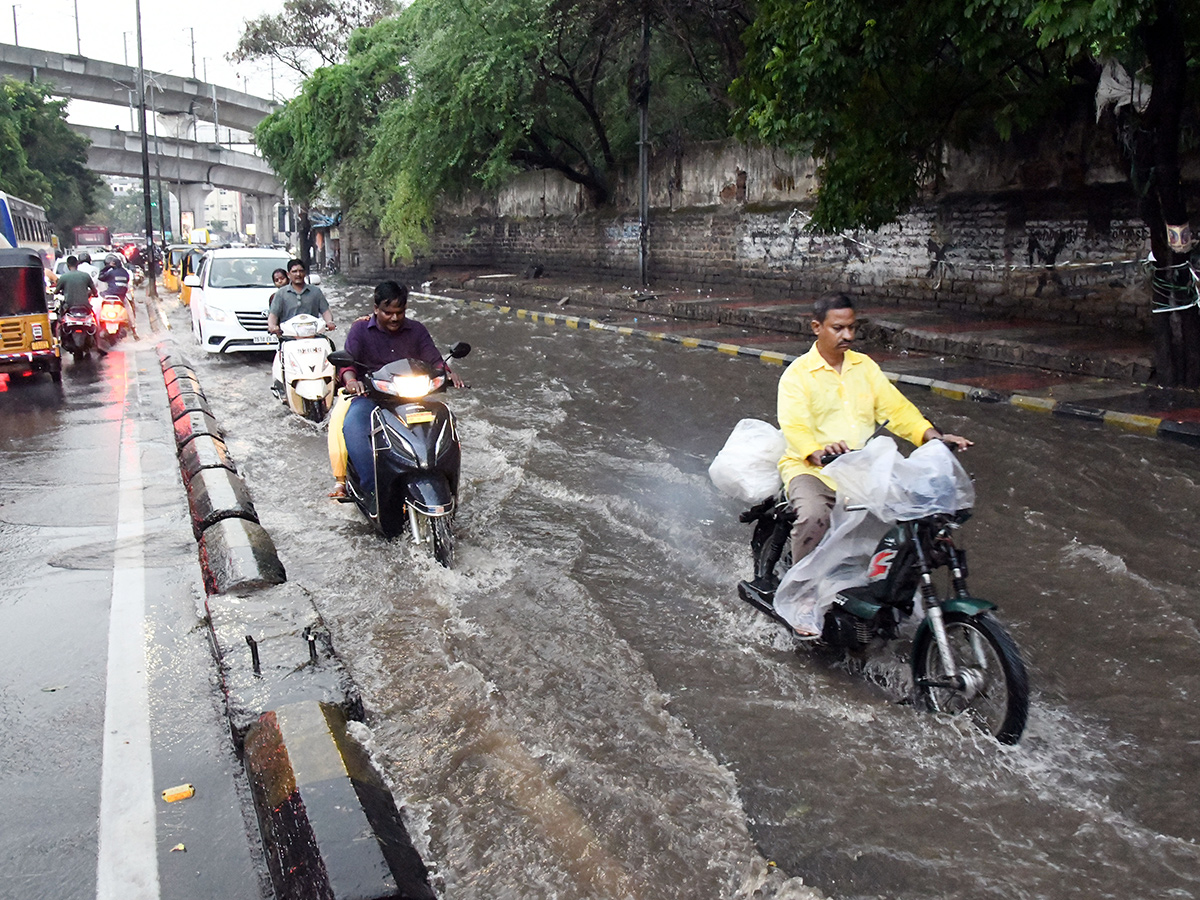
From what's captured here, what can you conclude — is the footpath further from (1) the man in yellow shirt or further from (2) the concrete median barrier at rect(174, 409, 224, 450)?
(2) the concrete median barrier at rect(174, 409, 224, 450)

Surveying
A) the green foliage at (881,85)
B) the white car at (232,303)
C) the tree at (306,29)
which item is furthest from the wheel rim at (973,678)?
the tree at (306,29)

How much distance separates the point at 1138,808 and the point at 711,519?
397 cm

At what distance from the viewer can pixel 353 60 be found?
115ft

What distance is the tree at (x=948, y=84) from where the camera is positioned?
34.3ft

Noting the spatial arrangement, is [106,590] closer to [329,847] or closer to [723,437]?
[329,847]

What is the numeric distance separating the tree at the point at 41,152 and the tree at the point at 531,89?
27.7 m

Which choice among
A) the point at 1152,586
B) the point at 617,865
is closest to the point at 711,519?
the point at 1152,586

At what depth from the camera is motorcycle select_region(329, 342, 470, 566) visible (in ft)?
20.9

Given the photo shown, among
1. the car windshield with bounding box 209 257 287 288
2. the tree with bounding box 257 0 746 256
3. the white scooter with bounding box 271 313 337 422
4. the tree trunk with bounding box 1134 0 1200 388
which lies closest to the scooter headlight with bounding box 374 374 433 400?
the white scooter with bounding box 271 313 337 422

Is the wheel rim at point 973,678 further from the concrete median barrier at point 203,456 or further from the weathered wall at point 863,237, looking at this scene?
the weathered wall at point 863,237

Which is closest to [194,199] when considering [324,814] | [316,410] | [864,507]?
[316,410]

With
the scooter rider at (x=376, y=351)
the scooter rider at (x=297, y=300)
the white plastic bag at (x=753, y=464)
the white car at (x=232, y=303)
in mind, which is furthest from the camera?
the white car at (x=232, y=303)

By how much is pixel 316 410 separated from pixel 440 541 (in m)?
5.42

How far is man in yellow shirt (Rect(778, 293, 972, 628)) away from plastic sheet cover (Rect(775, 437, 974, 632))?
131 mm
